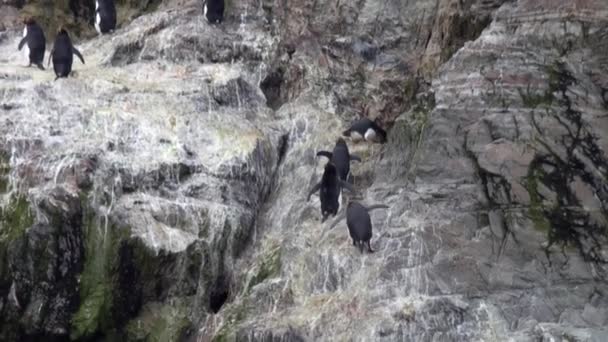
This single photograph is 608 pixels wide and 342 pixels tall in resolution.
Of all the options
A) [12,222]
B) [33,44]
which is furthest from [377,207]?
[33,44]

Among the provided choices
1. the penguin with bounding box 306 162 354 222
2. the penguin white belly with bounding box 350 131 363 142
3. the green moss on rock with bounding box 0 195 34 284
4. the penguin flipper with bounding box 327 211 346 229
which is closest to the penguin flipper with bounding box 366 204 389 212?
the penguin flipper with bounding box 327 211 346 229

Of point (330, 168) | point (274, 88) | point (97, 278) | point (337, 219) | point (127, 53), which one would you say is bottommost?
point (97, 278)

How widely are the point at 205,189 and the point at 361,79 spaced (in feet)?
11.4

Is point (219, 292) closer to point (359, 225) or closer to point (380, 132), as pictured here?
point (359, 225)

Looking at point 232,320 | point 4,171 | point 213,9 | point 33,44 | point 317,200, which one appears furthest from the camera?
point 213,9

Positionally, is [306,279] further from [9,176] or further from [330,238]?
[9,176]

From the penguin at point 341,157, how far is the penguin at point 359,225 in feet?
4.82

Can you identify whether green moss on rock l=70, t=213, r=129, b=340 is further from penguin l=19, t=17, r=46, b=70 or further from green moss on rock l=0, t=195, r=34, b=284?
penguin l=19, t=17, r=46, b=70

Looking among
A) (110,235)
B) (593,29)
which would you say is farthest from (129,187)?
(593,29)

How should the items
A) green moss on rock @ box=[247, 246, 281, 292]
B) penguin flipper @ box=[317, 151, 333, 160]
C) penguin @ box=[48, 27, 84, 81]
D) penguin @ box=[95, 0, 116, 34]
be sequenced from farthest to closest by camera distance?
penguin @ box=[95, 0, 116, 34] < penguin @ box=[48, 27, 84, 81] < penguin flipper @ box=[317, 151, 333, 160] < green moss on rock @ box=[247, 246, 281, 292]

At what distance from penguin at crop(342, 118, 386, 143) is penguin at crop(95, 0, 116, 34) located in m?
4.83

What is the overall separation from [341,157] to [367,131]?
1060 mm

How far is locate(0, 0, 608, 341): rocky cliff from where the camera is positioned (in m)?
11.5

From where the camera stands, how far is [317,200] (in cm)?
1388
